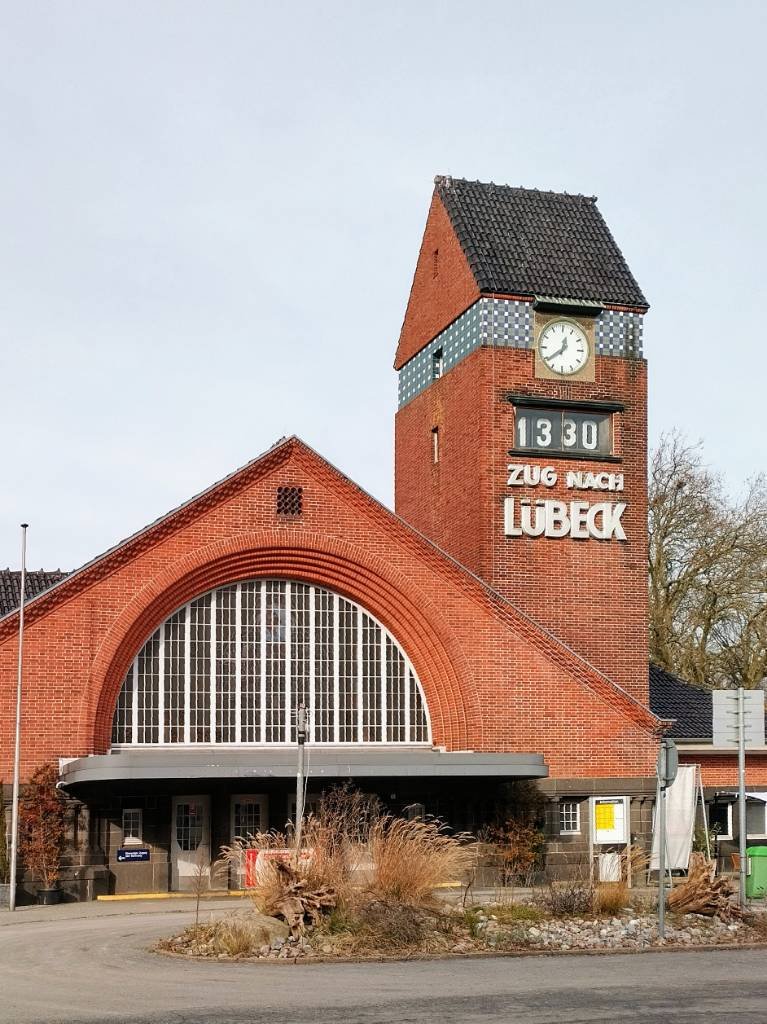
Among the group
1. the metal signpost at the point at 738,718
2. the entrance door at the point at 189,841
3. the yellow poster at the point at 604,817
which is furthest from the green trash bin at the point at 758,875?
the entrance door at the point at 189,841

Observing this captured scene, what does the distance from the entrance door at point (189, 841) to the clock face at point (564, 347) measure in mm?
13140

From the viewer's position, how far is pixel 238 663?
30.9 meters

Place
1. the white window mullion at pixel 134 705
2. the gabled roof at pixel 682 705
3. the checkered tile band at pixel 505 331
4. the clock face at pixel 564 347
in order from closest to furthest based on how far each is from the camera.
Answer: the white window mullion at pixel 134 705 → the checkered tile band at pixel 505 331 → the clock face at pixel 564 347 → the gabled roof at pixel 682 705

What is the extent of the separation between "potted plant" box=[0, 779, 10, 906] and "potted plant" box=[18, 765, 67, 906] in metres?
0.28

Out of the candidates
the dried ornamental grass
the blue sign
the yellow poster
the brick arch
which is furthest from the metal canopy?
the dried ornamental grass

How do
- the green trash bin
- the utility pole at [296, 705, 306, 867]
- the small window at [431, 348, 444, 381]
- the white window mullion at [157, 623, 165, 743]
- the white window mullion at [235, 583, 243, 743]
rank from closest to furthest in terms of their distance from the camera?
the utility pole at [296, 705, 306, 867], the green trash bin, the white window mullion at [157, 623, 165, 743], the white window mullion at [235, 583, 243, 743], the small window at [431, 348, 444, 381]

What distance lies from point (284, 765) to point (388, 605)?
5182 millimetres

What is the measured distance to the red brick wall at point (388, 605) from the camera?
1176 inches

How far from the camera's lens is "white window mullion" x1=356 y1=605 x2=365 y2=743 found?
105 ft

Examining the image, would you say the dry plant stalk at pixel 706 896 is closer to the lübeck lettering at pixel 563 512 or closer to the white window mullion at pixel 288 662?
the white window mullion at pixel 288 662

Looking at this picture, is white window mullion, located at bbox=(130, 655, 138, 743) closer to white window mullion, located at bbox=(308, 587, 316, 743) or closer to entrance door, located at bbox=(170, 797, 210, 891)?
entrance door, located at bbox=(170, 797, 210, 891)

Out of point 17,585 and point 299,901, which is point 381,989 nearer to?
point 299,901

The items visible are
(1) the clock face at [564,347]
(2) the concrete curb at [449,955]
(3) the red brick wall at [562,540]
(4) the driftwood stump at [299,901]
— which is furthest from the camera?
(1) the clock face at [564,347]

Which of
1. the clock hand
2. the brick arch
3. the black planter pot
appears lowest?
the black planter pot
